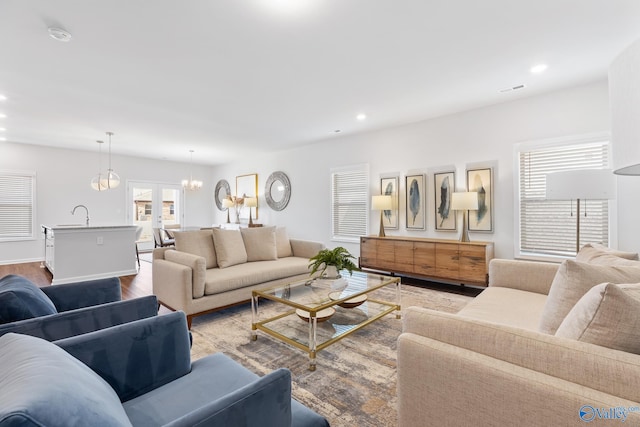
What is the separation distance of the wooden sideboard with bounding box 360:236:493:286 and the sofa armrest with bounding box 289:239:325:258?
1042 mm

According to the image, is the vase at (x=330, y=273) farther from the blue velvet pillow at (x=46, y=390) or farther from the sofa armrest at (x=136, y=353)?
the blue velvet pillow at (x=46, y=390)

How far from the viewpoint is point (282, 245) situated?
4.36m

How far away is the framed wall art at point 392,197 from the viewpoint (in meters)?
5.02

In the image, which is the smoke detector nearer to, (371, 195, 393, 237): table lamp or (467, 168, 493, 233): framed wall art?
(371, 195, 393, 237): table lamp

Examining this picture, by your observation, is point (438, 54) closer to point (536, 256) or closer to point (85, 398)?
point (536, 256)

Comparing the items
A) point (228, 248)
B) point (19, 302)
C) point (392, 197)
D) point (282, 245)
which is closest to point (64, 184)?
point (228, 248)

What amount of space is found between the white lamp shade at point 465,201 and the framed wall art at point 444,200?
406mm

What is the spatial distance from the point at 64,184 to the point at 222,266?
5919 mm

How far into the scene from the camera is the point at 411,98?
12.6 ft

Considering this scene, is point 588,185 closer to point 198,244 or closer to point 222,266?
point 222,266

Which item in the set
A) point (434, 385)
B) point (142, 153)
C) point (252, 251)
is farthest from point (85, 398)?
point (142, 153)

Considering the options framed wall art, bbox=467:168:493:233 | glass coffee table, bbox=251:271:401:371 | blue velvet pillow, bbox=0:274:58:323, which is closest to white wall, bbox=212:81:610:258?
framed wall art, bbox=467:168:493:233

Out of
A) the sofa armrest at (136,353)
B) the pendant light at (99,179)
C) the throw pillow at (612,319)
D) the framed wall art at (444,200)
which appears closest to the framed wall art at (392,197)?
the framed wall art at (444,200)

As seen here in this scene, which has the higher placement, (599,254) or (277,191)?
(277,191)
